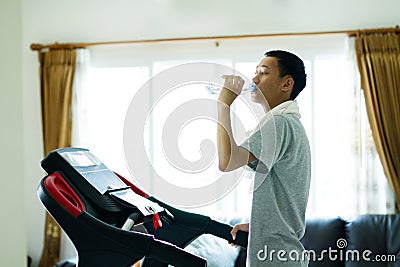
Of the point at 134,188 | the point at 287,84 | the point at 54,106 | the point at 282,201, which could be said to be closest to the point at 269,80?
the point at 287,84

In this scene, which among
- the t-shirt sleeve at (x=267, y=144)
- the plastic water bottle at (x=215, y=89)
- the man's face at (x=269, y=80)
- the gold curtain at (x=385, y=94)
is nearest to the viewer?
the plastic water bottle at (x=215, y=89)

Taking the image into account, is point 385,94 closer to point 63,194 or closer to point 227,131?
point 227,131

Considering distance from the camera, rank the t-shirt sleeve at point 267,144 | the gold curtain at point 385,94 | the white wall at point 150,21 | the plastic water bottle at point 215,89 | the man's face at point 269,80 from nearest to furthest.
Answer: the plastic water bottle at point 215,89, the t-shirt sleeve at point 267,144, the man's face at point 269,80, the gold curtain at point 385,94, the white wall at point 150,21

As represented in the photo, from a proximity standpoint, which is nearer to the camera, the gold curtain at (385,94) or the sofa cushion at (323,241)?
the sofa cushion at (323,241)

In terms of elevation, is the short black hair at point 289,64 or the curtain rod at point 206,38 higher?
the curtain rod at point 206,38

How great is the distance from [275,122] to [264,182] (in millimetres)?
184

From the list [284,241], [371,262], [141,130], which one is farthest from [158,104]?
[371,262]

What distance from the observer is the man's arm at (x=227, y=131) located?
4.91ft

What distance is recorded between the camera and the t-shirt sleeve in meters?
1.60

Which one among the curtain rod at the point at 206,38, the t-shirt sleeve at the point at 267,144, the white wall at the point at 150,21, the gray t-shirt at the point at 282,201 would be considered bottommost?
the gray t-shirt at the point at 282,201

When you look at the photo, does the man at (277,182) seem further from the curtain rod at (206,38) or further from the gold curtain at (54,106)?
the gold curtain at (54,106)

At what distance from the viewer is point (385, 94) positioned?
3686 mm

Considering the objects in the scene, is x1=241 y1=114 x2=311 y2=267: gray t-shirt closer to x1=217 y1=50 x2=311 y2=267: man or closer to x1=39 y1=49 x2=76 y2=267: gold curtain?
x1=217 y1=50 x2=311 y2=267: man

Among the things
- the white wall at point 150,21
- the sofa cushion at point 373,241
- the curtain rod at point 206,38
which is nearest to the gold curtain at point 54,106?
the curtain rod at point 206,38
